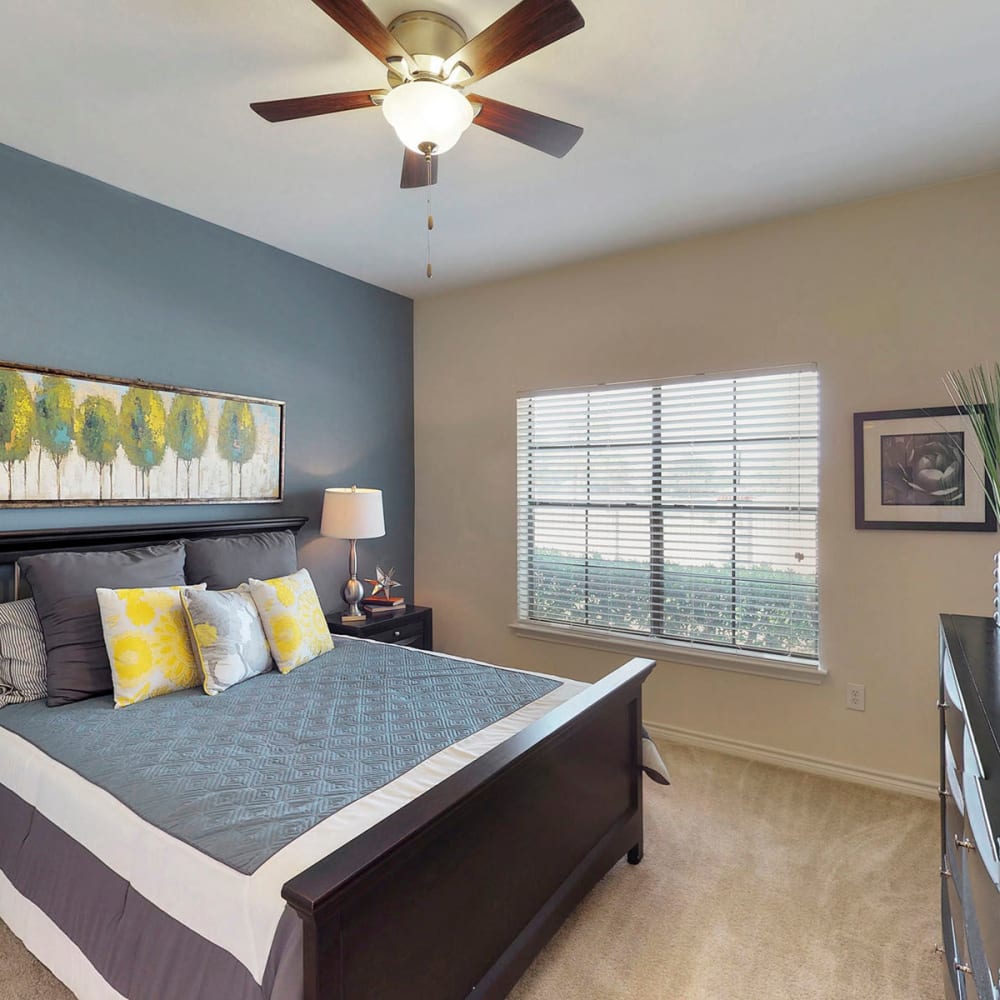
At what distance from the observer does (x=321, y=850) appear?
1289 millimetres

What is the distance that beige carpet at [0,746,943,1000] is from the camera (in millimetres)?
1752

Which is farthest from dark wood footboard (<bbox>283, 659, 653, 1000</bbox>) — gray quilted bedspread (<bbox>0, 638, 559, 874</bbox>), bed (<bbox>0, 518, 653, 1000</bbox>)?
gray quilted bedspread (<bbox>0, 638, 559, 874</bbox>)

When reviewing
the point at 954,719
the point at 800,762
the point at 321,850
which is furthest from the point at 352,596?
the point at 954,719

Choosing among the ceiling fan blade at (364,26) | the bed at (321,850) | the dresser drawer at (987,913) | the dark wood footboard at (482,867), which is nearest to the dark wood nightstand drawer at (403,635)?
the bed at (321,850)

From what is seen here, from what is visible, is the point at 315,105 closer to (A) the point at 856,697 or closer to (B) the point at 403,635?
(B) the point at 403,635

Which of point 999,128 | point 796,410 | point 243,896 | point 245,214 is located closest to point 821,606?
point 796,410

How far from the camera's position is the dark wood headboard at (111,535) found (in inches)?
94.7

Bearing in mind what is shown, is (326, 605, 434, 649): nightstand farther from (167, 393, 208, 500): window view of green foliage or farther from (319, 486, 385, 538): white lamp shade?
(167, 393, 208, 500): window view of green foliage

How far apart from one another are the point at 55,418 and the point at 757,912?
3.18 m

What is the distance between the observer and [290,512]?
357 cm

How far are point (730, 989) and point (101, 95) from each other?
336 centimetres

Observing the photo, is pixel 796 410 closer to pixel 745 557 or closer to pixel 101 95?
pixel 745 557

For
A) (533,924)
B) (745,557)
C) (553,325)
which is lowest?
(533,924)

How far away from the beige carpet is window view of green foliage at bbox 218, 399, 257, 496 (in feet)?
6.66
